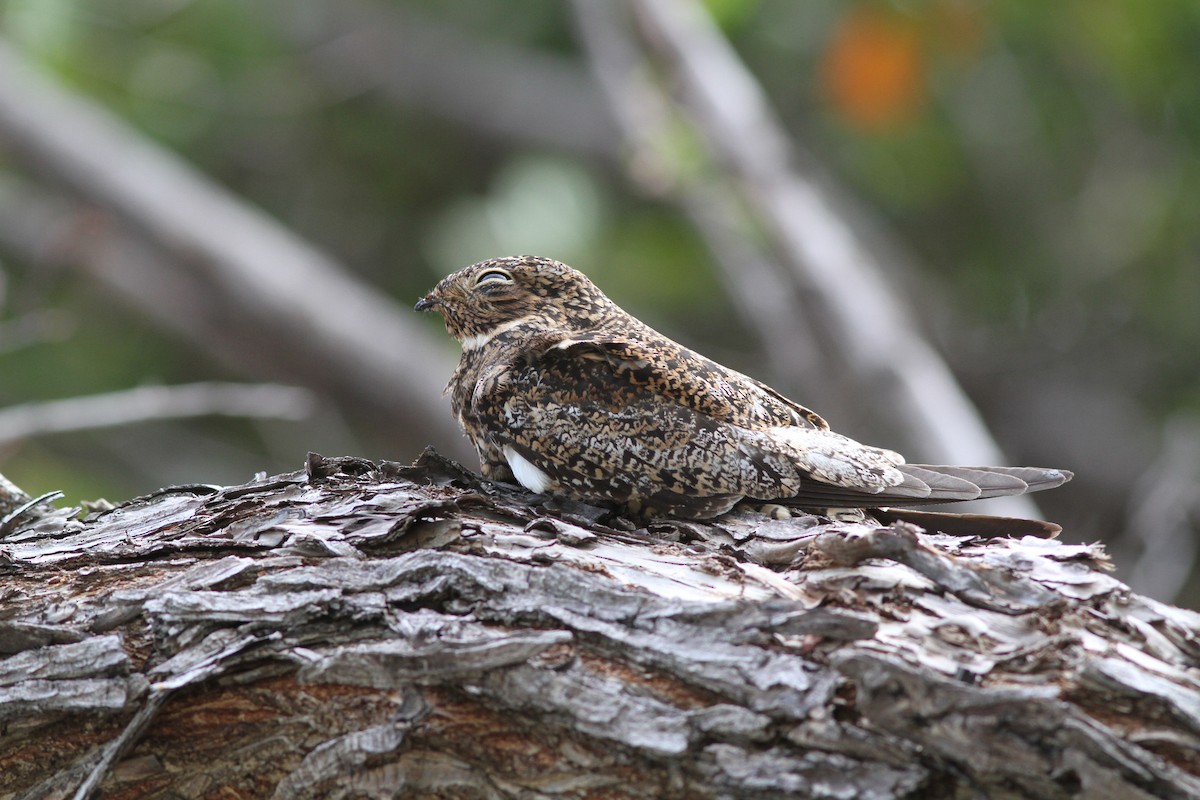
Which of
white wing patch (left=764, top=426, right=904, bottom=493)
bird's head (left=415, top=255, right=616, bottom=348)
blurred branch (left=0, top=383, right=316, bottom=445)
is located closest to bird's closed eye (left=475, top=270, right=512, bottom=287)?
bird's head (left=415, top=255, right=616, bottom=348)

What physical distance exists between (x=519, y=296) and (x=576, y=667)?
5.69 ft

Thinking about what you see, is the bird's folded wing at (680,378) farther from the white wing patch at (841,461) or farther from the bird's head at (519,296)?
the bird's head at (519,296)

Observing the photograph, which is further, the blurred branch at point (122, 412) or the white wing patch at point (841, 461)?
the blurred branch at point (122, 412)

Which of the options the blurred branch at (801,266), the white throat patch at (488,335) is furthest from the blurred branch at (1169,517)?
the white throat patch at (488,335)

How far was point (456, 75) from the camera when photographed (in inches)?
465

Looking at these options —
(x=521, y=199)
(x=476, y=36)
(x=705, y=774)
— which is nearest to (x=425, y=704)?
(x=705, y=774)

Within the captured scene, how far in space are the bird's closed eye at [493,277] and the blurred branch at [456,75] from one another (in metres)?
7.54

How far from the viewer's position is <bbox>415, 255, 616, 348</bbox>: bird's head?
148 inches

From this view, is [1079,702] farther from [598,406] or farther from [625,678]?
[598,406]

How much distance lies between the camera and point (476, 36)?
1220cm

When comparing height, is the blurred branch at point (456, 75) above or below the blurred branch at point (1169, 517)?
above

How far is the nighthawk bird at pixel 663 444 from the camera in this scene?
307 cm

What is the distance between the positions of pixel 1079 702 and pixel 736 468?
1.16m

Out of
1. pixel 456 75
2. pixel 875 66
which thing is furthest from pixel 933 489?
pixel 456 75
